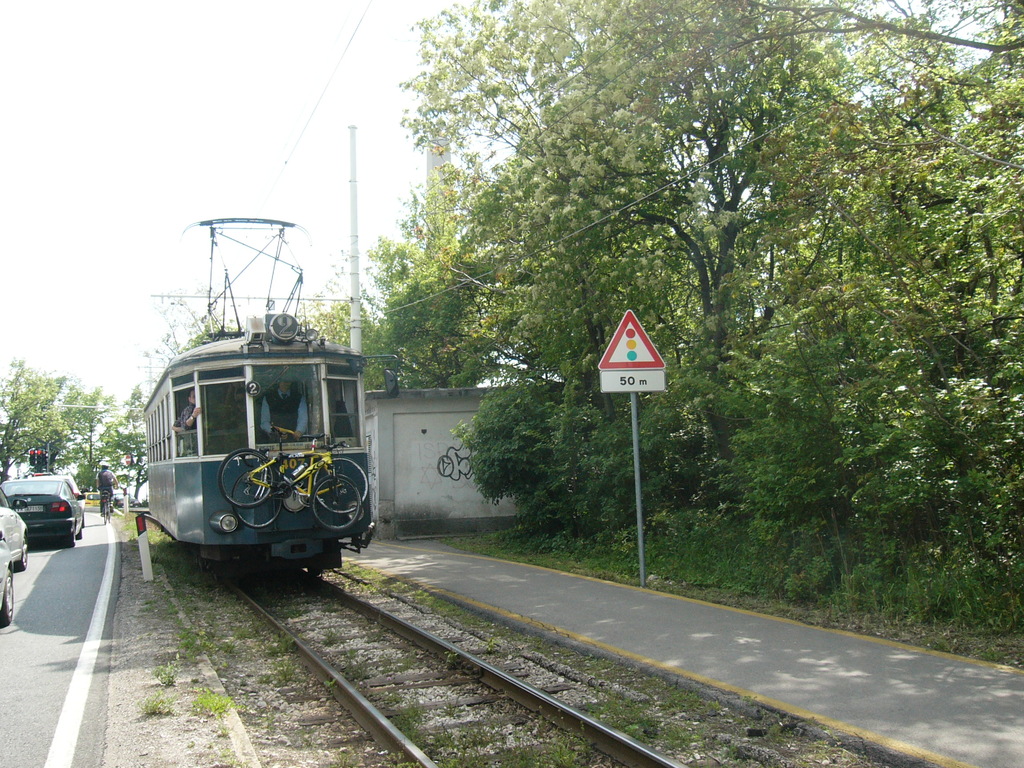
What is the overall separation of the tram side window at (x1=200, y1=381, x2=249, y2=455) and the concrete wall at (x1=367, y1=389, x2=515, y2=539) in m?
7.27

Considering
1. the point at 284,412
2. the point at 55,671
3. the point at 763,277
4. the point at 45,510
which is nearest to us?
the point at 55,671

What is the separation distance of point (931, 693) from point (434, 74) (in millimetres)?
14296

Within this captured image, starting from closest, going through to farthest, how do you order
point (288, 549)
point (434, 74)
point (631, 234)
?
point (288, 549)
point (631, 234)
point (434, 74)

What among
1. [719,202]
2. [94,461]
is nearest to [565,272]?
[719,202]

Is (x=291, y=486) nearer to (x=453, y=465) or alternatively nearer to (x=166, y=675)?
(x=166, y=675)

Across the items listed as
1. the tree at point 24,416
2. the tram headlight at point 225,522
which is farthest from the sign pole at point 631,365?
the tree at point 24,416

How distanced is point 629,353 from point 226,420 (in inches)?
194

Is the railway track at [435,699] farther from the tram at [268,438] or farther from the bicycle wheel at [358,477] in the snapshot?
the bicycle wheel at [358,477]

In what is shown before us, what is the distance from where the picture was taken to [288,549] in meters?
10.9

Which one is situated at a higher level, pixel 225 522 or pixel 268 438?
pixel 268 438

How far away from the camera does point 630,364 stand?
10750 millimetres

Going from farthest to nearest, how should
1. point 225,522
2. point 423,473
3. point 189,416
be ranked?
point 423,473
point 189,416
point 225,522

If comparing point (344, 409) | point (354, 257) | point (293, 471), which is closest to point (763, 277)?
point (344, 409)

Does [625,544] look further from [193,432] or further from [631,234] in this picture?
[193,432]
